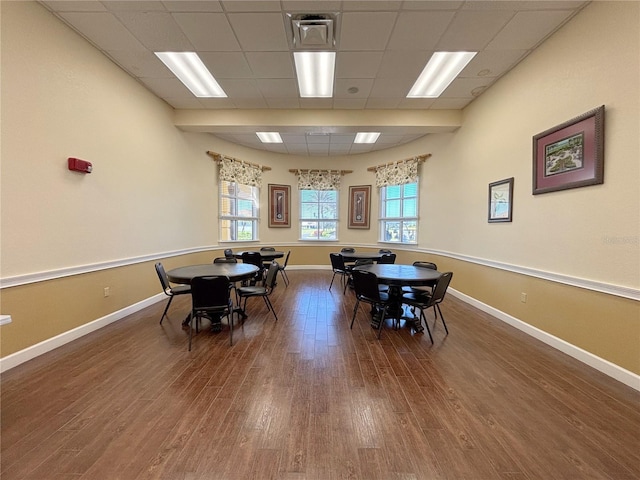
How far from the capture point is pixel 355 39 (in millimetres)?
2828

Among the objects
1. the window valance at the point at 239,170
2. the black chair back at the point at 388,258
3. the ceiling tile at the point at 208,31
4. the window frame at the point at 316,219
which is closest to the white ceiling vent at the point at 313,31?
the ceiling tile at the point at 208,31

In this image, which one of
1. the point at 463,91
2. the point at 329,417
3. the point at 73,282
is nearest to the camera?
the point at 329,417

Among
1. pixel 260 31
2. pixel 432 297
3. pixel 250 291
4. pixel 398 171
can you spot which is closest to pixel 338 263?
pixel 250 291

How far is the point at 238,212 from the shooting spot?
656 cm

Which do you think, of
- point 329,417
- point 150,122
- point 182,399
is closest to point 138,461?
point 182,399

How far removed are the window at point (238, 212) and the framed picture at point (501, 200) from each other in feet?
17.3

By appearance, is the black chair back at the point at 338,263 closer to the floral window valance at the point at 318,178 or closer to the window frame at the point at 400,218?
the window frame at the point at 400,218

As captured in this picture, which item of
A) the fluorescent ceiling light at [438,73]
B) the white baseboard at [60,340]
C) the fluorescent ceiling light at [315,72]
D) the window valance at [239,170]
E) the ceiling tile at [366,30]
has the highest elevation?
the fluorescent ceiling light at [438,73]

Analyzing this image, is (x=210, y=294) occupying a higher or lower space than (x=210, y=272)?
lower

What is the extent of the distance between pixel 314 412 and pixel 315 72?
3.78m

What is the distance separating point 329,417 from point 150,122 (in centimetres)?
456

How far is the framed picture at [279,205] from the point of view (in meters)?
7.15

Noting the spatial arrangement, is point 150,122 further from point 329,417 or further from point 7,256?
point 329,417

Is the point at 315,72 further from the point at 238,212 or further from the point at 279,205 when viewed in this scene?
the point at 279,205
